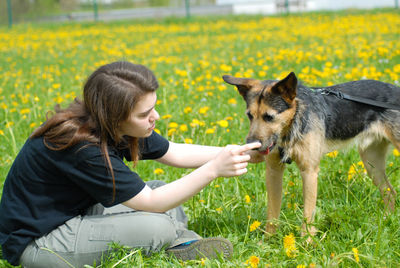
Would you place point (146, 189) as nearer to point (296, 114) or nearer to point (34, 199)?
point (34, 199)

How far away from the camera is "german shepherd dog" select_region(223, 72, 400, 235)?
3.03m

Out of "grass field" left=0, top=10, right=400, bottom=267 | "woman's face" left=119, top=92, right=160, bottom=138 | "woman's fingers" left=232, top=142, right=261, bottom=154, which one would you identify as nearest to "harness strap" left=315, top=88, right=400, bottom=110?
"grass field" left=0, top=10, right=400, bottom=267

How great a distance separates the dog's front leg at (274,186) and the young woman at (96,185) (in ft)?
1.68

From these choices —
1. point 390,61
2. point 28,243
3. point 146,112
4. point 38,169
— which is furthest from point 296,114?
point 390,61

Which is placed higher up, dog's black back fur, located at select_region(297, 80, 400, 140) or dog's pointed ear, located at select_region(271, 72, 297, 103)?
dog's pointed ear, located at select_region(271, 72, 297, 103)

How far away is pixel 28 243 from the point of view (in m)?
2.87

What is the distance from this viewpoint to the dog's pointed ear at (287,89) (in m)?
2.90

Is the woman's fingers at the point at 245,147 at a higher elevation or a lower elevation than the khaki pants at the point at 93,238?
higher

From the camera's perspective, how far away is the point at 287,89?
9.80ft

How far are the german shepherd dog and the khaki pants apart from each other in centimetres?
77

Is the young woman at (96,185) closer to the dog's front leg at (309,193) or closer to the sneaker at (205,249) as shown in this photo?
the sneaker at (205,249)

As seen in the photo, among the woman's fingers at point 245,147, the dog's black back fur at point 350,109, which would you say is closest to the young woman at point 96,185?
the woman's fingers at point 245,147

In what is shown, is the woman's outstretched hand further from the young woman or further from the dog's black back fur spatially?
the dog's black back fur

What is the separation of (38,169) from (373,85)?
249 centimetres
